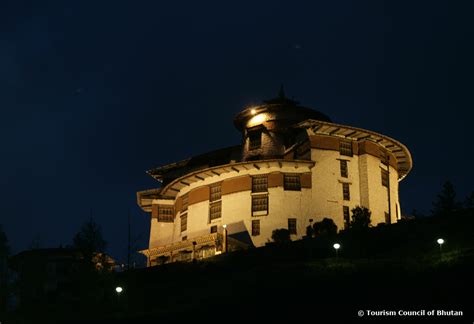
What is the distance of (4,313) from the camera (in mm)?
41312

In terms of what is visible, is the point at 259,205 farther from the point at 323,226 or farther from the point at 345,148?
the point at 345,148

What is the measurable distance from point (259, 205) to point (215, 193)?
188 inches

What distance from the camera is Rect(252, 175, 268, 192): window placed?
63.3 meters

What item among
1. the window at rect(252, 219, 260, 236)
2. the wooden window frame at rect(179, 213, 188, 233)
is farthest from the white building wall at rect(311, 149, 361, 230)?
the wooden window frame at rect(179, 213, 188, 233)

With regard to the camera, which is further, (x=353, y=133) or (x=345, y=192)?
(x=353, y=133)

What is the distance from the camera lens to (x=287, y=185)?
63000 mm

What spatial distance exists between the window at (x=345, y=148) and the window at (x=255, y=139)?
7.73 meters

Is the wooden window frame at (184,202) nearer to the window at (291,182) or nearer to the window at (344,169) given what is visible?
the window at (291,182)

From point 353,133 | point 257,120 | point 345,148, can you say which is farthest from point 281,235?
point 257,120

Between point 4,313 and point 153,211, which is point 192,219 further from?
point 4,313

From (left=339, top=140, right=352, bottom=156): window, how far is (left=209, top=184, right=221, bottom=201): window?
10657 mm

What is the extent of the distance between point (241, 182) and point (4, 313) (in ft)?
88.5

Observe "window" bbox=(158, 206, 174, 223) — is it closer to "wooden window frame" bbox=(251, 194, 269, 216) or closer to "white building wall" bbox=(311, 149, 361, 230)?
"wooden window frame" bbox=(251, 194, 269, 216)

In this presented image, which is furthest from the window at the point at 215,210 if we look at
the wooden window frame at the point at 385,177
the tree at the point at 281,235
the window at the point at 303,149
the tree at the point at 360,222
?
the wooden window frame at the point at 385,177
